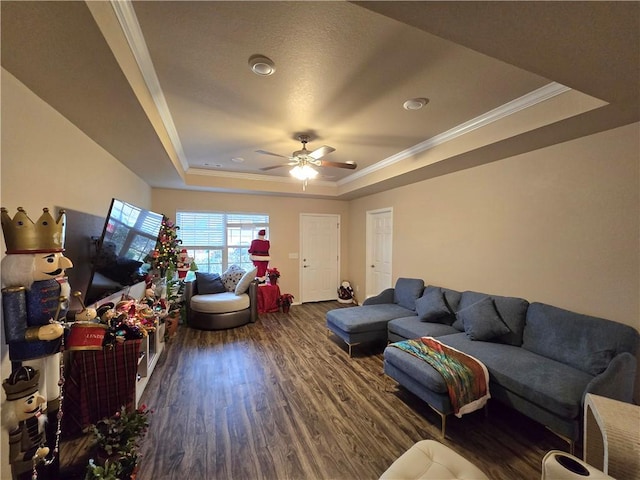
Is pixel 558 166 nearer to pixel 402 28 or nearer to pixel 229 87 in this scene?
pixel 402 28

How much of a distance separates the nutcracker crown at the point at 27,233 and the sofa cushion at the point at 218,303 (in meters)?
2.98

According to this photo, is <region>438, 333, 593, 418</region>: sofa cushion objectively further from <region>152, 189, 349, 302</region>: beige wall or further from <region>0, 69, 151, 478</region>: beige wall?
<region>152, 189, 349, 302</region>: beige wall

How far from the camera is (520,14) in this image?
1050mm

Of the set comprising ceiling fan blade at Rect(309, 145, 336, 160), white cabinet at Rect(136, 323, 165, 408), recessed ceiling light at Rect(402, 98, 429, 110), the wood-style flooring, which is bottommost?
the wood-style flooring

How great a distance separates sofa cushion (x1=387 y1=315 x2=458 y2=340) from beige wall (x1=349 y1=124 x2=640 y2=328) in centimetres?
73

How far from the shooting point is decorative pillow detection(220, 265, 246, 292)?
470cm

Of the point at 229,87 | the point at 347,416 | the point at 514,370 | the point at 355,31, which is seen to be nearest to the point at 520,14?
the point at 355,31

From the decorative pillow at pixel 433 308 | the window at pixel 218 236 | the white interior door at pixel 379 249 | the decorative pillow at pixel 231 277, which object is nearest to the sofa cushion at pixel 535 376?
the decorative pillow at pixel 433 308

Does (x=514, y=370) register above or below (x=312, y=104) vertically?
below

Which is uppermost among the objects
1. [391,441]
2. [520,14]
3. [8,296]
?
[520,14]

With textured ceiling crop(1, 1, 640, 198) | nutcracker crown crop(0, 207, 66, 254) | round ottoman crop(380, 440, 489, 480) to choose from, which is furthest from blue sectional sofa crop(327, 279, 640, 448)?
nutcracker crown crop(0, 207, 66, 254)

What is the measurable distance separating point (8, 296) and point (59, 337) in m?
0.28

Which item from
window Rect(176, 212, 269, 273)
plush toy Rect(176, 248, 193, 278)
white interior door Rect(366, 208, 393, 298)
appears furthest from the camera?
window Rect(176, 212, 269, 273)

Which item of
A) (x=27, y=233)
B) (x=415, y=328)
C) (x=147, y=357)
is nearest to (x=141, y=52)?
(x=27, y=233)
